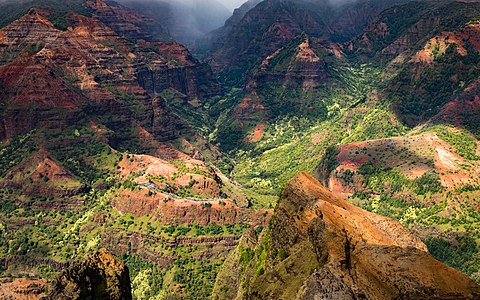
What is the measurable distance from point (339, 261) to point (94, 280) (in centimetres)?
2088

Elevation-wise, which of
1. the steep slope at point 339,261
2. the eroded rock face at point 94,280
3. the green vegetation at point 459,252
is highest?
the steep slope at point 339,261

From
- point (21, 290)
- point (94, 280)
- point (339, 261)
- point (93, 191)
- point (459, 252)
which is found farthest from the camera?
point (93, 191)

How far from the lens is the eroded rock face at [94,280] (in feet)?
120

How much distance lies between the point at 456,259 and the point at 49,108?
122982 mm

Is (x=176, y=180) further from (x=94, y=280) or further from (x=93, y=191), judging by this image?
(x=94, y=280)

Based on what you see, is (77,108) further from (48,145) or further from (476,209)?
(476,209)

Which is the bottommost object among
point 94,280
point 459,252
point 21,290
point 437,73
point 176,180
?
point 176,180

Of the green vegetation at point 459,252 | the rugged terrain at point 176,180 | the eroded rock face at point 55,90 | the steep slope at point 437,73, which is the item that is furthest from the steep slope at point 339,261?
the steep slope at point 437,73

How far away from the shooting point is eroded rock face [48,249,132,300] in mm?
36469

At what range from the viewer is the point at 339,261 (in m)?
27.1

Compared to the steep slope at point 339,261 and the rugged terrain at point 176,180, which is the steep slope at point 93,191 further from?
the steep slope at point 339,261

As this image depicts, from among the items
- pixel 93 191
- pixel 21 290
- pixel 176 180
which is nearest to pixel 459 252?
pixel 176 180

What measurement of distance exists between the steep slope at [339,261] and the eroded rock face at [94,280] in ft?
36.4

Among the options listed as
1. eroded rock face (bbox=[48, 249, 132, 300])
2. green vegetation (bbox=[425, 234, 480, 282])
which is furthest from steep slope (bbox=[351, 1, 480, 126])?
eroded rock face (bbox=[48, 249, 132, 300])
